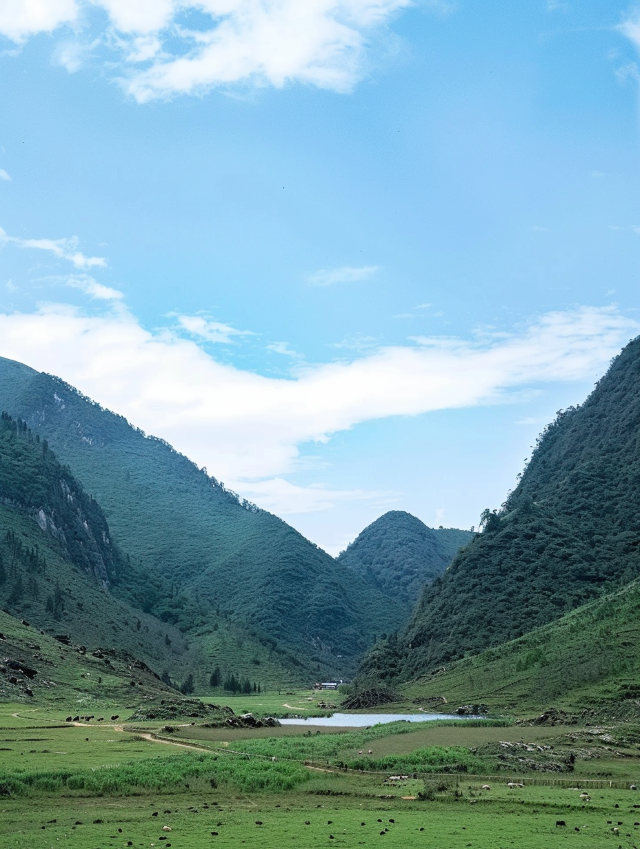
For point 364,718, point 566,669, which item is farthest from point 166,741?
point 566,669

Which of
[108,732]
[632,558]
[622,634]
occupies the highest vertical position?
[632,558]

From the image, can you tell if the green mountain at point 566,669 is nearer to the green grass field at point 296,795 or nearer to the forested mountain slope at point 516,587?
the forested mountain slope at point 516,587

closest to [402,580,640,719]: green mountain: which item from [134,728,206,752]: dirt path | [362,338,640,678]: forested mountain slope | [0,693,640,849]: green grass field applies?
[362,338,640,678]: forested mountain slope

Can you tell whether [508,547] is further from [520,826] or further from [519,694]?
[520,826]

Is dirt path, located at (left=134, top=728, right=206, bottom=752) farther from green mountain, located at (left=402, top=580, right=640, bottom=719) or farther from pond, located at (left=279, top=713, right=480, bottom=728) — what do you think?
green mountain, located at (left=402, top=580, right=640, bottom=719)

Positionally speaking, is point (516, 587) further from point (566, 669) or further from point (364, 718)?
point (364, 718)

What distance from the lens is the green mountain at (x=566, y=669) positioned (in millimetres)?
106438

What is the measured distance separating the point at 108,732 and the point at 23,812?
1477 inches

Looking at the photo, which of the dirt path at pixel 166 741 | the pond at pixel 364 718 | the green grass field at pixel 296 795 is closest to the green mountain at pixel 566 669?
the pond at pixel 364 718

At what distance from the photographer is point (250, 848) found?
34969 mm

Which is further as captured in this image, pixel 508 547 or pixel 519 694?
pixel 508 547

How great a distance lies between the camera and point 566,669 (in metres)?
120

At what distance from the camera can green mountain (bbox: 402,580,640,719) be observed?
106 meters

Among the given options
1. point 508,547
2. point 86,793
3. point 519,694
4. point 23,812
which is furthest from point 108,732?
point 508,547
